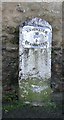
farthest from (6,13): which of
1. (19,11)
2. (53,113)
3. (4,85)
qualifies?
(53,113)

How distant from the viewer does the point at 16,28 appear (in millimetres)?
6484

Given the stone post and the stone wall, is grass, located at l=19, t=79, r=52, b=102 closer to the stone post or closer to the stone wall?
the stone post

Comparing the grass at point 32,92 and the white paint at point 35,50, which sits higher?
the white paint at point 35,50

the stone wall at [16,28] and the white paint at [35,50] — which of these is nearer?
the white paint at [35,50]

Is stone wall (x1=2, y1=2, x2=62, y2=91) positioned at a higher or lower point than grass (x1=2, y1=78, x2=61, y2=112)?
higher

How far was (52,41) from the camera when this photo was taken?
656 cm

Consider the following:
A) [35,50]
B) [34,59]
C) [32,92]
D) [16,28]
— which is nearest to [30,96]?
[32,92]

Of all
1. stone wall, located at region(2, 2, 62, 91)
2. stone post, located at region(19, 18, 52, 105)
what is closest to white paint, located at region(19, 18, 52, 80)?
stone post, located at region(19, 18, 52, 105)

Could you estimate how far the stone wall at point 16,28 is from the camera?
6.50 metres

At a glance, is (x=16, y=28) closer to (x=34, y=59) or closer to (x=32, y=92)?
(x=34, y=59)

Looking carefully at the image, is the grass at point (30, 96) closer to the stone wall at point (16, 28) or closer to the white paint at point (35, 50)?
the white paint at point (35, 50)

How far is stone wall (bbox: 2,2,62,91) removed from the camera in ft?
21.3

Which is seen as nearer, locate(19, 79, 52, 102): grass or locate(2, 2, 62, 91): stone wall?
locate(19, 79, 52, 102): grass

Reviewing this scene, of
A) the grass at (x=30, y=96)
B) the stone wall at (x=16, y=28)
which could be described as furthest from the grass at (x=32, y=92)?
the stone wall at (x=16, y=28)
